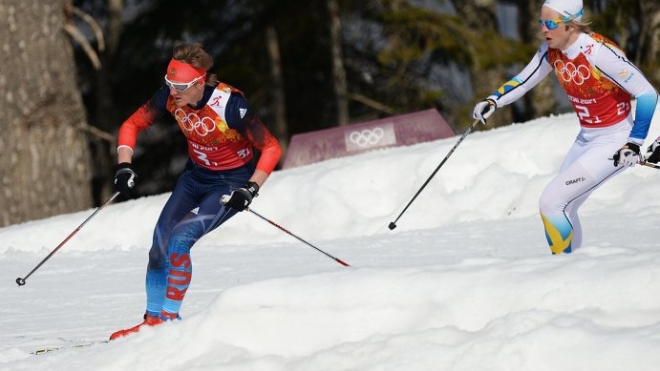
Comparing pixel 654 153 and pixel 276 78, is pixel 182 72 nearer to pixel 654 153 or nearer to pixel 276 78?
pixel 654 153

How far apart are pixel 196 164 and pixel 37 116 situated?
254 inches

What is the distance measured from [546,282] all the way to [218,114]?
2427 millimetres

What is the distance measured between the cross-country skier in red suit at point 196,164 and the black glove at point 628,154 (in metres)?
1.89

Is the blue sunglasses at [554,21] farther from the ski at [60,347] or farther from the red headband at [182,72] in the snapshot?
the ski at [60,347]

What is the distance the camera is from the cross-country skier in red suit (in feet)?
22.6

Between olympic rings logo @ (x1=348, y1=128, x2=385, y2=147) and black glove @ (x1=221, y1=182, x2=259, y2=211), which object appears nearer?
black glove @ (x1=221, y1=182, x2=259, y2=211)

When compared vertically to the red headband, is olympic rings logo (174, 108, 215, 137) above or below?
below

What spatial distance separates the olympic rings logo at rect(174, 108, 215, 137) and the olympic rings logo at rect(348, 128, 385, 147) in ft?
22.1

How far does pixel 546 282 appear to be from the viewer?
5.33 m

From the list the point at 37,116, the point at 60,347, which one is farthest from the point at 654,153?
Result: the point at 37,116

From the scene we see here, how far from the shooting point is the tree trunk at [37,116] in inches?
520

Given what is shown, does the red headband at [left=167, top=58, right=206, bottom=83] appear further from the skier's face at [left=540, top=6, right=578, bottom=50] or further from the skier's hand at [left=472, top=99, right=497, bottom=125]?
the skier's face at [left=540, top=6, right=578, bottom=50]

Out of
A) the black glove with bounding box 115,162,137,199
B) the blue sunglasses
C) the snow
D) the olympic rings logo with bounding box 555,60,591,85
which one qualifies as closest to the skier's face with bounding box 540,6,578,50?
the blue sunglasses

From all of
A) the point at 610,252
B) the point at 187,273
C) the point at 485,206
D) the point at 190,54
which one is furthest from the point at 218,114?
the point at 485,206
